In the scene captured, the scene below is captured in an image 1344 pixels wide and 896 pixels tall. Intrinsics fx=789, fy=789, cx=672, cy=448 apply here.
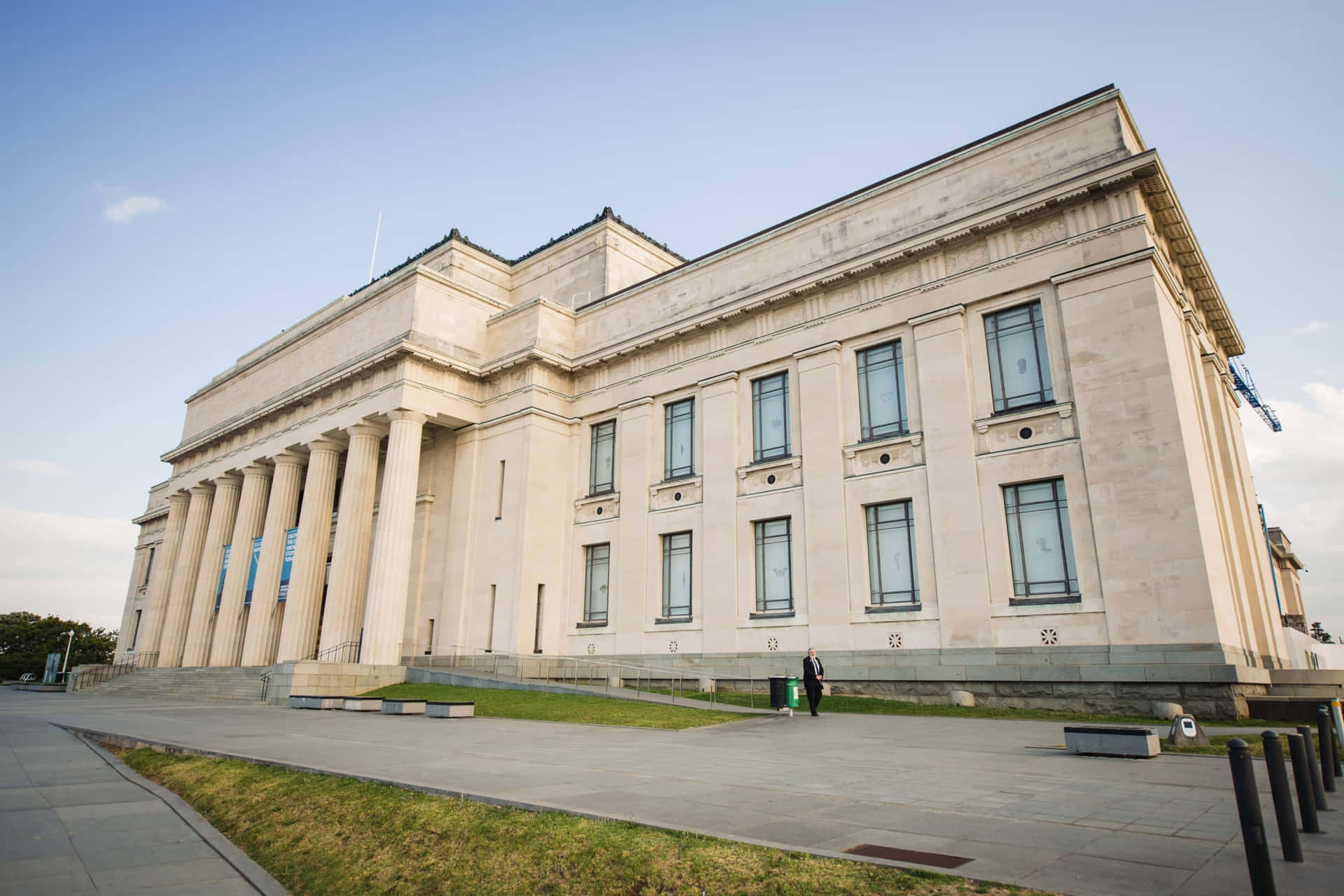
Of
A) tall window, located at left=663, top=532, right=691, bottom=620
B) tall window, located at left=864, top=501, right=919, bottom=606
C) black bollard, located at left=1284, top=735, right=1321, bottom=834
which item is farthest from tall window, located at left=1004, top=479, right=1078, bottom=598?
black bollard, located at left=1284, top=735, right=1321, bottom=834

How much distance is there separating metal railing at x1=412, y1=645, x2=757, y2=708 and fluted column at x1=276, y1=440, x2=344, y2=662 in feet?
16.4

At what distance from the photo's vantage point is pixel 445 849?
21.5ft

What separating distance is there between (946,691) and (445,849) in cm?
1688

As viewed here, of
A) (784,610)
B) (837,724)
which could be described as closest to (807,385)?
(784,610)

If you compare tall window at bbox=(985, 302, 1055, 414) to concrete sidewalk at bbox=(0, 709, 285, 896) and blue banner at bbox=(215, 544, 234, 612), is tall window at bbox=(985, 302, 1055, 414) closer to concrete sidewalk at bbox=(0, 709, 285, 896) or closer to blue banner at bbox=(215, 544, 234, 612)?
concrete sidewalk at bbox=(0, 709, 285, 896)

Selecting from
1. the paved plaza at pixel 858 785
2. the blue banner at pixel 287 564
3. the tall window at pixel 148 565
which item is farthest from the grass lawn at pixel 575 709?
the tall window at pixel 148 565

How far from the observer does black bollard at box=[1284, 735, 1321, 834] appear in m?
6.18

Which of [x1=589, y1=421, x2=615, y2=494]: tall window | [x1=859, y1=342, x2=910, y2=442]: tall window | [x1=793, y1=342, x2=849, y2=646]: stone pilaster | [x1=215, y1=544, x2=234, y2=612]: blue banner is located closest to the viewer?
[x1=793, y1=342, x2=849, y2=646]: stone pilaster

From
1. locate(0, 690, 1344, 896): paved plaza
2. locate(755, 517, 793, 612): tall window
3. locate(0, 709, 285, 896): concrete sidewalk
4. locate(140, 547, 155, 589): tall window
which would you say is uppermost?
locate(140, 547, 155, 589): tall window

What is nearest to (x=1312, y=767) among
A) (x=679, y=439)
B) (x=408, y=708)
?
(x=408, y=708)

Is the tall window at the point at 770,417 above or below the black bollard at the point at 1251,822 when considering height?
above

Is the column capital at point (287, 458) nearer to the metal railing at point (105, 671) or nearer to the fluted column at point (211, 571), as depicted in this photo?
the fluted column at point (211, 571)

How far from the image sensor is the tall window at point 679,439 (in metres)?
28.7

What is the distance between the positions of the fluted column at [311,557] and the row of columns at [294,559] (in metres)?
0.04
